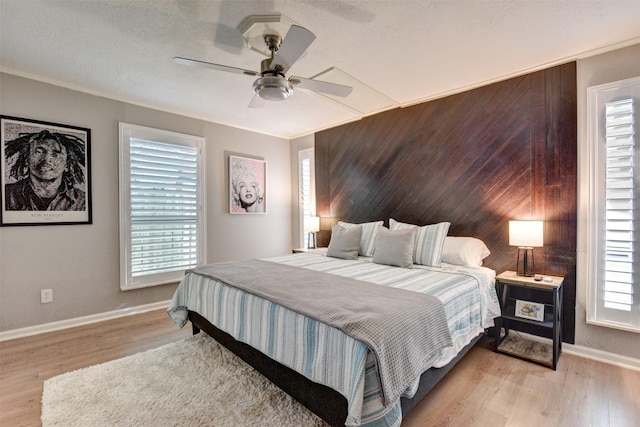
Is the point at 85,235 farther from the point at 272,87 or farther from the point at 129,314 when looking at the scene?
the point at 272,87

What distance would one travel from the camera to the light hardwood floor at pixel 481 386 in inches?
67.1

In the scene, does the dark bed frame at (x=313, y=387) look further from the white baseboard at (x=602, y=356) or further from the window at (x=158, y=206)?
the window at (x=158, y=206)

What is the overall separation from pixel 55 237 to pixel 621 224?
5187 millimetres

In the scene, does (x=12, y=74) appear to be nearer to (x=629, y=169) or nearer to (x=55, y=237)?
(x=55, y=237)

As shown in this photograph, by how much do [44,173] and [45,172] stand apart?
0.5 inches

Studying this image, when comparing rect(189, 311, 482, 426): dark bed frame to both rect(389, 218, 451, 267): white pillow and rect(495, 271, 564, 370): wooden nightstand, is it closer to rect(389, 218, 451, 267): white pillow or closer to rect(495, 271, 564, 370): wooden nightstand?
rect(495, 271, 564, 370): wooden nightstand

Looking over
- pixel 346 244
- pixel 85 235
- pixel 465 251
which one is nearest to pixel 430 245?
pixel 465 251

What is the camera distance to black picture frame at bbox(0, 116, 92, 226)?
2.71 meters

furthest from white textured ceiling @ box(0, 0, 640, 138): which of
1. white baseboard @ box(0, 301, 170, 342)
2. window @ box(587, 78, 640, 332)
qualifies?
white baseboard @ box(0, 301, 170, 342)

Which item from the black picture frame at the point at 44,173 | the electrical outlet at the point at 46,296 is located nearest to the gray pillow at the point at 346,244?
the black picture frame at the point at 44,173

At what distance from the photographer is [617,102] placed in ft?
7.51

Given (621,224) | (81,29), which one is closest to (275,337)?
(81,29)

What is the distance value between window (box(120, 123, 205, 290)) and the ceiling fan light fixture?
223 cm

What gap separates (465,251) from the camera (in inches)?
111
